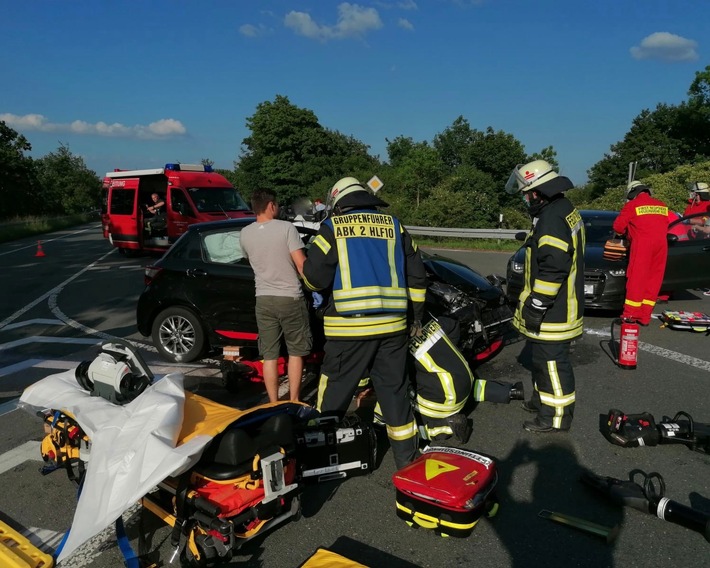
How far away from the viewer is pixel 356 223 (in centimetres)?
340

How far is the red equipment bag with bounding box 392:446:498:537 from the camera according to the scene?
2797mm

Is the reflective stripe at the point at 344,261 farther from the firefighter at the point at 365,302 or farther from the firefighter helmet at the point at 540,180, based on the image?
the firefighter helmet at the point at 540,180

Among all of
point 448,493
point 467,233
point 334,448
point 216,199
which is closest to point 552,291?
point 448,493

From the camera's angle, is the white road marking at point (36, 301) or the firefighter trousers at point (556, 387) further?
the white road marking at point (36, 301)

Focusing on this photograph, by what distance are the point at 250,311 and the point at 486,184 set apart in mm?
32882

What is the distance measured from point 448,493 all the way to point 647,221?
4.82 metres

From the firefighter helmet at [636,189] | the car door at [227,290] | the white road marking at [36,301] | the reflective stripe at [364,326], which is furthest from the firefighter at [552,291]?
the white road marking at [36,301]

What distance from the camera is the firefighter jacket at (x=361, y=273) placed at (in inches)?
133

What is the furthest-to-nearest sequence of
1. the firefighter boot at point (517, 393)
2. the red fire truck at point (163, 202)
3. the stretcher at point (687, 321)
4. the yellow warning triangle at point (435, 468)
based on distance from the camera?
the red fire truck at point (163, 202) → the stretcher at point (687, 321) → the firefighter boot at point (517, 393) → the yellow warning triangle at point (435, 468)

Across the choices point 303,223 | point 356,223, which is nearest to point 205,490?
point 356,223

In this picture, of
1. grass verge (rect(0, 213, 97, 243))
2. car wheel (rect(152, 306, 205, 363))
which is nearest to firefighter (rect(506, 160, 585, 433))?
car wheel (rect(152, 306, 205, 363))

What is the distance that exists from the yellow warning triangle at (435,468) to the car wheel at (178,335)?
11.7 ft

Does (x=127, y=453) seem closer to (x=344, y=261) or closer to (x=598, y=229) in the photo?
(x=344, y=261)

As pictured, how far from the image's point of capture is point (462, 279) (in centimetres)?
555
